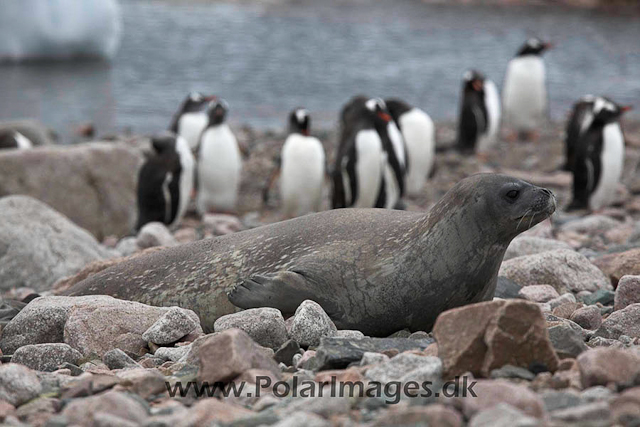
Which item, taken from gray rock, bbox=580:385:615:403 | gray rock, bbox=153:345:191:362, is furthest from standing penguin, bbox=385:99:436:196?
gray rock, bbox=580:385:615:403

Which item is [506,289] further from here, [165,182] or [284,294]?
[165,182]

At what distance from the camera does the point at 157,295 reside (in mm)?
6617

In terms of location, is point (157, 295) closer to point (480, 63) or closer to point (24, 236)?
point (24, 236)

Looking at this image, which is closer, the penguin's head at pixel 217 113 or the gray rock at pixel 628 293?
the gray rock at pixel 628 293

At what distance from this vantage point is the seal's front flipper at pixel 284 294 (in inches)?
233

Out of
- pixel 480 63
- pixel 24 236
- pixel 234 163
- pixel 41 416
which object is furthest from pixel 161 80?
pixel 41 416

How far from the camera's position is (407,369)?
4391 millimetres

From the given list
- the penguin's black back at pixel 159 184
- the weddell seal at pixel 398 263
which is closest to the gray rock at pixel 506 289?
the weddell seal at pixel 398 263

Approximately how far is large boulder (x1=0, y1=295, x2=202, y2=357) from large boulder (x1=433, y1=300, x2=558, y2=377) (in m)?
1.92

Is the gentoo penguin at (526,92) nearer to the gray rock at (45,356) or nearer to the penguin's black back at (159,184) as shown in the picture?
the penguin's black back at (159,184)

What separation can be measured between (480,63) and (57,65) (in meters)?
13.8

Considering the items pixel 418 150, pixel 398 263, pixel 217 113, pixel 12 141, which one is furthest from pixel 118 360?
pixel 418 150

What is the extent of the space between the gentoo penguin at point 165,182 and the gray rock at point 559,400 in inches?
408

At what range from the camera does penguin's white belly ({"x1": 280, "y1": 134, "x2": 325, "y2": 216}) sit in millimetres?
15812
